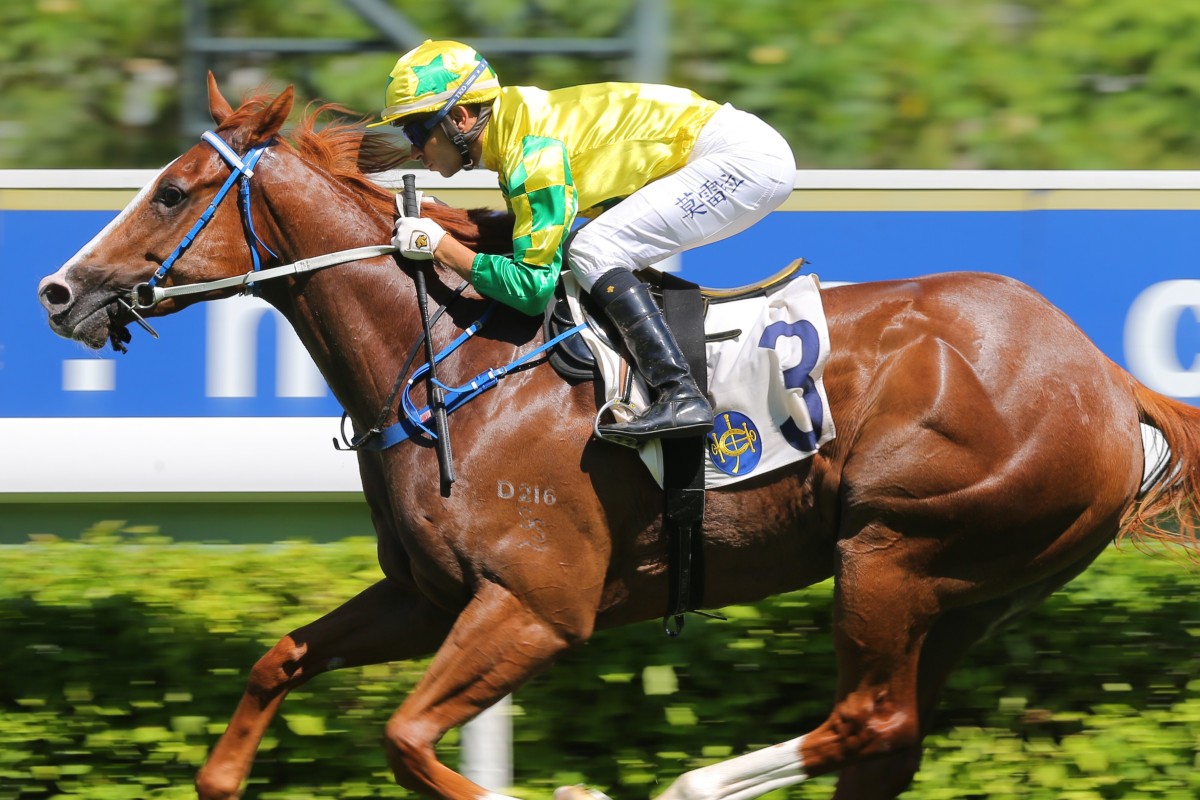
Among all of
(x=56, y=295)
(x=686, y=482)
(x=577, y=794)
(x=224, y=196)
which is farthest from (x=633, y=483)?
(x=56, y=295)

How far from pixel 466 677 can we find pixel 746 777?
0.79m

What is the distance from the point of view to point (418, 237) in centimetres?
386

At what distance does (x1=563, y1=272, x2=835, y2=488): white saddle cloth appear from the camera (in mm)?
3721

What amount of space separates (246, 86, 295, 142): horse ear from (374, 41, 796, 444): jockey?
10.7 inches

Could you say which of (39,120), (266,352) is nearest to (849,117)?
(266,352)

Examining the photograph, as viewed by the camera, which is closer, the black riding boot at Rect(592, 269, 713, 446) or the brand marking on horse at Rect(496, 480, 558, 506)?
the black riding boot at Rect(592, 269, 713, 446)

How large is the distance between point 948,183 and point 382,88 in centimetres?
257

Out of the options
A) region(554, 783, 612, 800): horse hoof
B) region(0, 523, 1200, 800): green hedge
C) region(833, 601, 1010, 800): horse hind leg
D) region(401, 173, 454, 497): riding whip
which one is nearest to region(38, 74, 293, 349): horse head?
region(401, 173, 454, 497): riding whip

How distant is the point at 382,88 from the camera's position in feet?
21.7

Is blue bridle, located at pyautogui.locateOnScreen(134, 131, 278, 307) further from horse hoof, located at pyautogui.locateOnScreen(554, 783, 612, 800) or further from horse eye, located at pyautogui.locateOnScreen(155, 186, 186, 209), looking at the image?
horse hoof, located at pyautogui.locateOnScreen(554, 783, 612, 800)

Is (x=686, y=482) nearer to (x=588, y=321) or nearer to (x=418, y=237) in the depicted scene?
(x=588, y=321)

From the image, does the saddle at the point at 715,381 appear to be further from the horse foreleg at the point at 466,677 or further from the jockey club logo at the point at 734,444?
the horse foreleg at the point at 466,677

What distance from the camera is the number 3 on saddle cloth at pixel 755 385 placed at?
372 centimetres

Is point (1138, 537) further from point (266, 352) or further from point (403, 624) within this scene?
point (266, 352)
